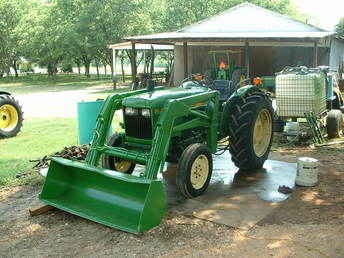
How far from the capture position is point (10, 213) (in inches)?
196

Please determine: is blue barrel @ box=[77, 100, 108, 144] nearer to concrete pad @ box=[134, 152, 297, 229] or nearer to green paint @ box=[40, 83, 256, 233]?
concrete pad @ box=[134, 152, 297, 229]

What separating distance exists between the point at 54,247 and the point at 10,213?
1190 millimetres

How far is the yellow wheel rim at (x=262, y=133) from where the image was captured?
6.48m

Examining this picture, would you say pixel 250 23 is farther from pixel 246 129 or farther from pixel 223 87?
pixel 246 129

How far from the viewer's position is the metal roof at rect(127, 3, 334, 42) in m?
17.0

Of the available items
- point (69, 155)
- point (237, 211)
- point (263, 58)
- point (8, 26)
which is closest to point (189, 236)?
point (237, 211)

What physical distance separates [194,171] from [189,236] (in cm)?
→ 102

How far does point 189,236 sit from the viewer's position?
4.19 meters

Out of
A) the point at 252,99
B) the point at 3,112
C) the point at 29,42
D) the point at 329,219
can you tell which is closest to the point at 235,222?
the point at 329,219

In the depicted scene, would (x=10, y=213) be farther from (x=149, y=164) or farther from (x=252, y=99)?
(x=252, y=99)

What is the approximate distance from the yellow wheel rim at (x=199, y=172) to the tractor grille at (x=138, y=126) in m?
0.63

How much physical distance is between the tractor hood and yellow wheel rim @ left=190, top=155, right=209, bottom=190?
0.78 meters

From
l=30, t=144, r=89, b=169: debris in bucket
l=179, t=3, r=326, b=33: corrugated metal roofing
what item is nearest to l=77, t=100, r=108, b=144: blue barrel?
l=30, t=144, r=89, b=169: debris in bucket

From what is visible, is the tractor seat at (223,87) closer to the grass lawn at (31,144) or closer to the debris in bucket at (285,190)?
the debris in bucket at (285,190)
